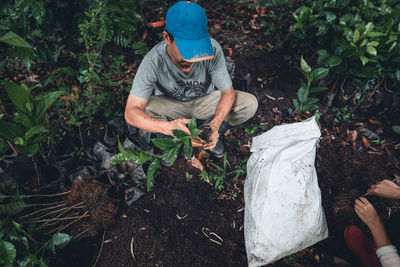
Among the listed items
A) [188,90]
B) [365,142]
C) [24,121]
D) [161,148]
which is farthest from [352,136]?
[24,121]

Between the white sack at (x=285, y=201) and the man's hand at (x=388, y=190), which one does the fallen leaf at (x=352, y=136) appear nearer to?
the man's hand at (x=388, y=190)

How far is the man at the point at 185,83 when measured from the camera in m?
1.58

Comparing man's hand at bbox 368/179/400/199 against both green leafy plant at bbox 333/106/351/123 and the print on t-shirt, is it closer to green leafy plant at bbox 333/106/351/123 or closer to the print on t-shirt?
green leafy plant at bbox 333/106/351/123

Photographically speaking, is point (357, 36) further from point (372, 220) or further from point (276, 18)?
point (276, 18)

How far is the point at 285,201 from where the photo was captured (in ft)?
5.37

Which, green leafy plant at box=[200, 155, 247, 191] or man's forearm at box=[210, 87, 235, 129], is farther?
green leafy plant at box=[200, 155, 247, 191]

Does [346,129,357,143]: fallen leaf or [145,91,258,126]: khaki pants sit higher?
[145,91,258,126]: khaki pants

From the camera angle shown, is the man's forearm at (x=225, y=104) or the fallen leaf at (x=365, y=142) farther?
the fallen leaf at (x=365, y=142)

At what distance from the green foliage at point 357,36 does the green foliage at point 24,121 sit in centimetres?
248

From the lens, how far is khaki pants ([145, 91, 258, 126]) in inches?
87.4

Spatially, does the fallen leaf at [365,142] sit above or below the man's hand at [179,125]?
below

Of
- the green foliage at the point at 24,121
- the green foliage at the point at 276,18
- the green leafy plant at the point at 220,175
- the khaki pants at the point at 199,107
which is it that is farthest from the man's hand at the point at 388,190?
the green foliage at the point at 24,121

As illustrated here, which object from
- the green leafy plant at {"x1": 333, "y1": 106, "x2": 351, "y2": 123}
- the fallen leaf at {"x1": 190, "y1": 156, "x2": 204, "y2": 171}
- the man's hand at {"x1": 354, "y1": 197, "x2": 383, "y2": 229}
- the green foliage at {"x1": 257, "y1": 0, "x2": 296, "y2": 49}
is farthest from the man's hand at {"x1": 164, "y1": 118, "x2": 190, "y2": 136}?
the green foliage at {"x1": 257, "y1": 0, "x2": 296, "y2": 49}

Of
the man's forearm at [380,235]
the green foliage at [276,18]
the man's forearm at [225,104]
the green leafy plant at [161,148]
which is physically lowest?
the man's forearm at [380,235]
